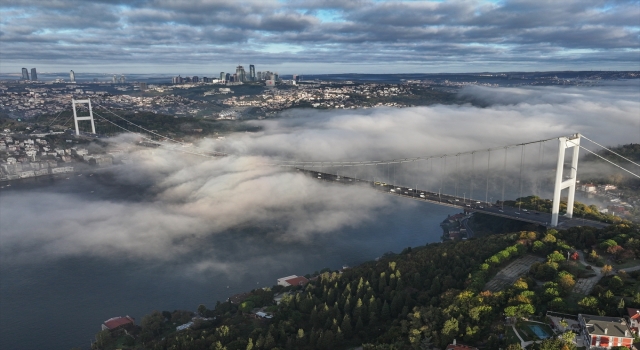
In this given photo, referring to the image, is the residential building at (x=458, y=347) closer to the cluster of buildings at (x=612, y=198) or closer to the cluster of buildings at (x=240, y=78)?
the cluster of buildings at (x=612, y=198)

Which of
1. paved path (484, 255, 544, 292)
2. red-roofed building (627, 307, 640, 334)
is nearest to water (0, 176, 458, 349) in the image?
paved path (484, 255, 544, 292)

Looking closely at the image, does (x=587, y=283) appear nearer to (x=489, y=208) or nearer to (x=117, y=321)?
(x=489, y=208)

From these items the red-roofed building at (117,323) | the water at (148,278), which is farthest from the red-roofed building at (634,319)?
the red-roofed building at (117,323)

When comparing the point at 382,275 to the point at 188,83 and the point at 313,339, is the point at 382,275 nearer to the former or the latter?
the point at 313,339

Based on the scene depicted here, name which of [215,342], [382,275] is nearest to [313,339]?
[215,342]


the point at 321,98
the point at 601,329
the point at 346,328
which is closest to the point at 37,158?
the point at 346,328

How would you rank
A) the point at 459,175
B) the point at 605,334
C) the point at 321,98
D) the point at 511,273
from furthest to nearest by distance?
the point at 321,98 < the point at 459,175 < the point at 511,273 < the point at 605,334
